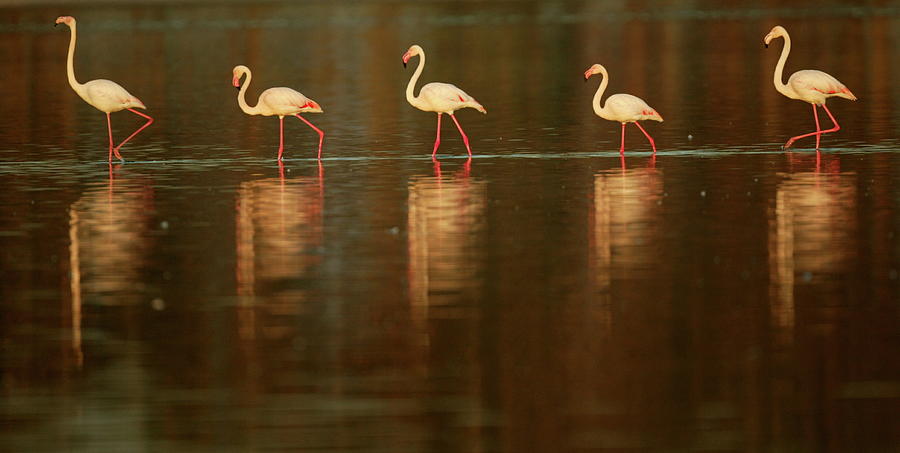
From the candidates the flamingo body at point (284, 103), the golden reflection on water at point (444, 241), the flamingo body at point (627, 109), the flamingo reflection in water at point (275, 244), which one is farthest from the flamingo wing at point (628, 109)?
the flamingo reflection in water at point (275, 244)

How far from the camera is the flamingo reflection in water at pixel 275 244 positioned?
12367 mm

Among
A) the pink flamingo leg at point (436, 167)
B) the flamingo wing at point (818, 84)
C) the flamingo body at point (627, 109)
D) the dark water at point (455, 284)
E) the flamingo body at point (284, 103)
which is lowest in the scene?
the dark water at point (455, 284)

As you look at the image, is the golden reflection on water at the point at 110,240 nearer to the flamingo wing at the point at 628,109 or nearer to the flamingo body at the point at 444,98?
the flamingo body at the point at 444,98

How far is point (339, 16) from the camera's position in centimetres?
8012

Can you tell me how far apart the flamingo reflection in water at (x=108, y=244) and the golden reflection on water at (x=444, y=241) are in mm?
2015

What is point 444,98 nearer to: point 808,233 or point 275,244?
point 275,244

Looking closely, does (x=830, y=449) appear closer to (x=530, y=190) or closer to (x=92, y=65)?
(x=530, y=190)

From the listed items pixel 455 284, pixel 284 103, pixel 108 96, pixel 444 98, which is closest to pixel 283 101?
pixel 284 103

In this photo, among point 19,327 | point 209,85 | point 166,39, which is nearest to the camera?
point 19,327

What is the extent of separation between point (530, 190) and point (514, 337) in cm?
760

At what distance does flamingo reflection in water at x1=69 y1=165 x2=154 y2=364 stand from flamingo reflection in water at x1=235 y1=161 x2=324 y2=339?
31.1 inches

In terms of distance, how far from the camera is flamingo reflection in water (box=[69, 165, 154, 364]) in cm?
1283

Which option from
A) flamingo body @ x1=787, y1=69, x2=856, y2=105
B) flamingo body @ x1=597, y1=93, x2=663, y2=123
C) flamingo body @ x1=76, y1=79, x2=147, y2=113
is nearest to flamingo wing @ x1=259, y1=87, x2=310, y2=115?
flamingo body @ x1=76, y1=79, x2=147, y2=113

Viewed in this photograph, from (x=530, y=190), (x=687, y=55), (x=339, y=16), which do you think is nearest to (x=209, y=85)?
(x=687, y=55)
